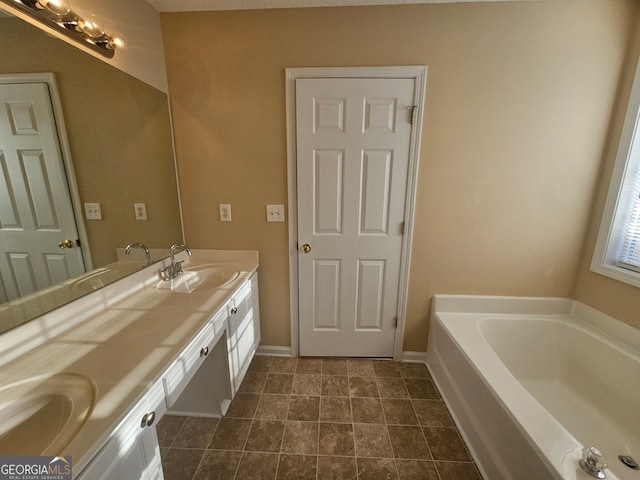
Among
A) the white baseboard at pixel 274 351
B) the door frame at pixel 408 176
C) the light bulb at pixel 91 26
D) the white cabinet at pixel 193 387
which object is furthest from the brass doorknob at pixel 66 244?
the white baseboard at pixel 274 351

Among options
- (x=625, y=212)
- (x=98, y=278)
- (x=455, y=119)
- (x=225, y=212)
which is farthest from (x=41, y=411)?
(x=625, y=212)

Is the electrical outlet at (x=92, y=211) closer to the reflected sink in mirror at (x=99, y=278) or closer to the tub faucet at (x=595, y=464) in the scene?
the reflected sink in mirror at (x=99, y=278)

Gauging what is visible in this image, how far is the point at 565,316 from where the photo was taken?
5.84ft

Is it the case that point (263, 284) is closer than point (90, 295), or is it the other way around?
point (90, 295)

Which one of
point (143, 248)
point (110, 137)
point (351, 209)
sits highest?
point (110, 137)

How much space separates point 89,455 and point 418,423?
1578 millimetres

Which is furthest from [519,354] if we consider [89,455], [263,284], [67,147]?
[67,147]

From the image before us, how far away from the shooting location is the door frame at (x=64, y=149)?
90cm

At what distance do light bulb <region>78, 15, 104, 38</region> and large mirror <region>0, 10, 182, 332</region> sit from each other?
0.10 metres

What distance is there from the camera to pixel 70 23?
1033 millimetres

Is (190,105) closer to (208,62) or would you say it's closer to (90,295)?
(208,62)

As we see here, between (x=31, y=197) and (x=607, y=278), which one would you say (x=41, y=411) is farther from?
(x=607, y=278)

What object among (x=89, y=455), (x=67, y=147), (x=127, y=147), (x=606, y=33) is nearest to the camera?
(x=89, y=455)

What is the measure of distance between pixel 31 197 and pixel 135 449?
3.08ft
